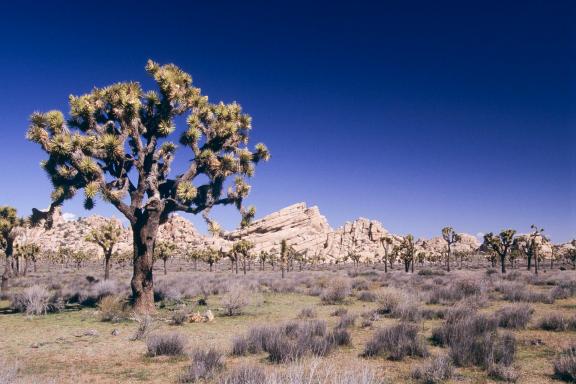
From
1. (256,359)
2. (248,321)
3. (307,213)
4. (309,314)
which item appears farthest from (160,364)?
(307,213)

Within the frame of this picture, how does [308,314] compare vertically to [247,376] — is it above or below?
below

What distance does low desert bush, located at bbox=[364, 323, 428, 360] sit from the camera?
8641mm

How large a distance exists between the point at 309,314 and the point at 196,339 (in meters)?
4.88

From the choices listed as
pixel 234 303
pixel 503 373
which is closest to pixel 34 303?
pixel 234 303

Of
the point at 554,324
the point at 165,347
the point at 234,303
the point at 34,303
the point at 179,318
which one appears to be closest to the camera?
the point at 165,347

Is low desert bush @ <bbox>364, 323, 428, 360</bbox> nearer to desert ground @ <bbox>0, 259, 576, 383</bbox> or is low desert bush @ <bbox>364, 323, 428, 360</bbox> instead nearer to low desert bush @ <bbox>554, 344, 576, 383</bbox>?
desert ground @ <bbox>0, 259, 576, 383</bbox>

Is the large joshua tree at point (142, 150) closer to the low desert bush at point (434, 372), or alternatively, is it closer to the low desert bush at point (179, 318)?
the low desert bush at point (179, 318)

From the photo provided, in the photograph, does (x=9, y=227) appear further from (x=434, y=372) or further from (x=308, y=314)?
(x=434, y=372)

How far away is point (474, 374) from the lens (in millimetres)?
7328

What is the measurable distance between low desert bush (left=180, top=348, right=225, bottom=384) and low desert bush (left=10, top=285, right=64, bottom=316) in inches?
406

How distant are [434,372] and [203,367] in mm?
4196

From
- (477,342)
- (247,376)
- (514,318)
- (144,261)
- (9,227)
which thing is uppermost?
(9,227)

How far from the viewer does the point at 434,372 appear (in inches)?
272

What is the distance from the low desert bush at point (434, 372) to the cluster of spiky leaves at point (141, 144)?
10063 mm
